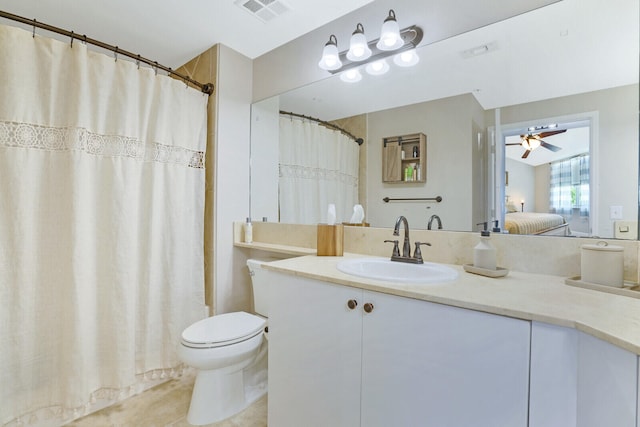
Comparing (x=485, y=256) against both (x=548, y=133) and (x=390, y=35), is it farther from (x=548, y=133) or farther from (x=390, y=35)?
(x=390, y=35)

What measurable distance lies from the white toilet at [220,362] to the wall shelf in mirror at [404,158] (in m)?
1.15

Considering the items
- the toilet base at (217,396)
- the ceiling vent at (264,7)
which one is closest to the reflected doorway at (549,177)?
the ceiling vent at (264,7)

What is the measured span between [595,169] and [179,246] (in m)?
2.16

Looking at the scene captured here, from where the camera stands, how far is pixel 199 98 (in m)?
1.99

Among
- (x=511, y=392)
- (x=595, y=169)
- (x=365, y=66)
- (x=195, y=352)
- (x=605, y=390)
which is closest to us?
(x=605, y=390)

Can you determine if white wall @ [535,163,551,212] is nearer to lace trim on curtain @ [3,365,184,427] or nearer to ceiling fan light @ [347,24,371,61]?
ceiling fan light @ [347,24,371,61]

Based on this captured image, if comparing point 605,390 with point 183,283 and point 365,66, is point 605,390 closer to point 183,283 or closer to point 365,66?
point 365,66

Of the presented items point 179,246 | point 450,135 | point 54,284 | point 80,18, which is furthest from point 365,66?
point 54,284

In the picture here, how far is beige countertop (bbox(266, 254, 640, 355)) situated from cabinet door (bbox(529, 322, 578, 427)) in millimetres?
38

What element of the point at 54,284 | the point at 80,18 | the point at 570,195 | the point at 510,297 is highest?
the point at 80,18

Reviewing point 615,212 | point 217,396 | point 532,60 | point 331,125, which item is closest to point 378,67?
point 331,125

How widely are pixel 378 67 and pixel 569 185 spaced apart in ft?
3.60

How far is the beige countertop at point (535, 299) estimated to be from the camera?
670 mm

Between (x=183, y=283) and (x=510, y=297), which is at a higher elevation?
(x=510, y=297)
